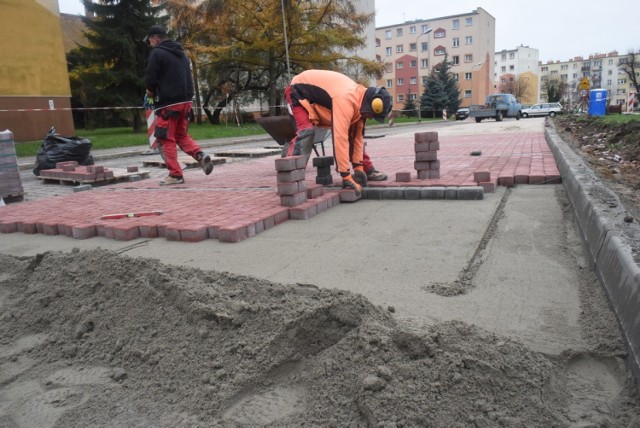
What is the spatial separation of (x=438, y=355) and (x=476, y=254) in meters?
1.49

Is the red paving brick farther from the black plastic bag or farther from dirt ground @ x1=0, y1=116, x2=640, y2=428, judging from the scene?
the black plastic bag

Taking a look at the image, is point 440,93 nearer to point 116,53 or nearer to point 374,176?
point 116,53

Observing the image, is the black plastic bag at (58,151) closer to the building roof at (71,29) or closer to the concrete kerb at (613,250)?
the concrete kerb at (613,250)

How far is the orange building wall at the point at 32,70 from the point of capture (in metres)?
16.8

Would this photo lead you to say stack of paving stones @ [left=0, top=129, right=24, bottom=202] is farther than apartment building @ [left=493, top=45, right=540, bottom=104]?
No

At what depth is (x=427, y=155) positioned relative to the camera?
563 centimetres

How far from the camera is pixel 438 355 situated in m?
1.74

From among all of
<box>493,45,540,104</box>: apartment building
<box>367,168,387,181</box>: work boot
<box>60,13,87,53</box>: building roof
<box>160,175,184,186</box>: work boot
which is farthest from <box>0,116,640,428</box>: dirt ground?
<box>493,45,540,104</box>: apartment building

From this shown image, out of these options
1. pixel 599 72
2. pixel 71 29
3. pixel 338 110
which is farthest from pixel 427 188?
pixel 599 72

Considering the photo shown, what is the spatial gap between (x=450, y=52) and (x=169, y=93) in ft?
233

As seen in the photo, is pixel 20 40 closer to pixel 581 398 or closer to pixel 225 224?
pixel 225 224

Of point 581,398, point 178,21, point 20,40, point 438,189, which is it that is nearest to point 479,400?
point 581,398

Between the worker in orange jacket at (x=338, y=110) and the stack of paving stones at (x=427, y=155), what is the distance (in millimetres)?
712

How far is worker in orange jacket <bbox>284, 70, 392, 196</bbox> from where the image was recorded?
4.73 m
